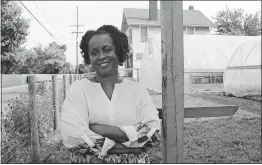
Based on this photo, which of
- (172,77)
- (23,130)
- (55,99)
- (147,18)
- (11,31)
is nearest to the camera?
(172,77)

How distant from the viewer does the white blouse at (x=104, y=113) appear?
1.60 meters

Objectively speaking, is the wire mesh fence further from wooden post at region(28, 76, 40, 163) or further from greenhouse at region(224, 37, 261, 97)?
greenhouse at region(224, 37, 261, 97)

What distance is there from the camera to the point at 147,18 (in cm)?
2319

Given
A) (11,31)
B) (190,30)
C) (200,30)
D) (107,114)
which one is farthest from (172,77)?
(200,30)

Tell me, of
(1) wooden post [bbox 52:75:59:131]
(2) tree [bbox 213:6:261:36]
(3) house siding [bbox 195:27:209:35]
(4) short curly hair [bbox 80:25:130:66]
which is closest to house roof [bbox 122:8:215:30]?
(3) house siding [bbox 195:27:209:35]

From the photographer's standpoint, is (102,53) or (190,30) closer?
(102,53)

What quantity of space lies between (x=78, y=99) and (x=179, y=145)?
2.47ft

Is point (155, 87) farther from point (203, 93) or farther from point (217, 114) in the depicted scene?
point (217, 114)

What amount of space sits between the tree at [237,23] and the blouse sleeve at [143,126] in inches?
1239

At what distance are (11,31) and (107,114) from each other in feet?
51.8

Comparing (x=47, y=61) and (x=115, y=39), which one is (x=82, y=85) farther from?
(x=47, y=61)

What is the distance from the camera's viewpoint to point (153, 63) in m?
13.2

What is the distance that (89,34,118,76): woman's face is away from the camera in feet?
5.65

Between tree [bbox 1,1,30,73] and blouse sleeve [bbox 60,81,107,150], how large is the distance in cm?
1449
